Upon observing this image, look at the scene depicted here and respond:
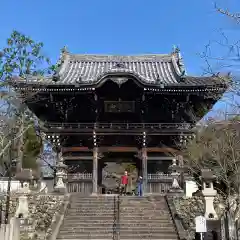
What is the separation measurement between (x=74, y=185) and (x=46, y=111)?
5.12m

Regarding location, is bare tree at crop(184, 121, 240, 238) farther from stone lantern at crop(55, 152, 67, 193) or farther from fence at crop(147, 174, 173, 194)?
stone lantern at crop(55, 152, 67, 193)

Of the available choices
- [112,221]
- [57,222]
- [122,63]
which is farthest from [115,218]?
[122,63]

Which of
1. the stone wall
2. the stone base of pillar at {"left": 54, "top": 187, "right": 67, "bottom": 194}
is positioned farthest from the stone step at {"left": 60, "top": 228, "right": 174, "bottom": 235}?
the stone base of pillar at {"left": 54, "top": 187, "right": 67, "bottom": 194}

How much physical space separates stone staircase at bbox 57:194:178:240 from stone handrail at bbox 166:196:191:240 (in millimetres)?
178

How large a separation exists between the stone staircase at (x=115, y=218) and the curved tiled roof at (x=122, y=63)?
32.9 ft

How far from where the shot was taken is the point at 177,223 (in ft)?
47.1

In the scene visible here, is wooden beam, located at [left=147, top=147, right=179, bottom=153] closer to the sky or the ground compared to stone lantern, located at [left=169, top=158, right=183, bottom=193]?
closer to the sky

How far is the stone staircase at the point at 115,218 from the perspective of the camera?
44.7 ft

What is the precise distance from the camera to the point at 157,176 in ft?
66.5

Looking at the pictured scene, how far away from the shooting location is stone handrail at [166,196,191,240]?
1326cm

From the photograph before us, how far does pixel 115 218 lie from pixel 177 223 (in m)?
2.53

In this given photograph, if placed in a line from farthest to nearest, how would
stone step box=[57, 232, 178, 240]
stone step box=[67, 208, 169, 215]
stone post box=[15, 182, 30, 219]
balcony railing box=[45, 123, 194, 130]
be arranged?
1. balcony railing box=[45, 123, 194, 130]
2. stone step box=[67, 208, 169, 215]
3. stone post box=[15, 182, 30, 219]
4. stone step box=[57, 232, 178, 240]

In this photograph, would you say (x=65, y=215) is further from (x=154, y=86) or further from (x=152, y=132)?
(x=154, y=86)

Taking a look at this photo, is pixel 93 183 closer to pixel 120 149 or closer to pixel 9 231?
pixel 120 149
